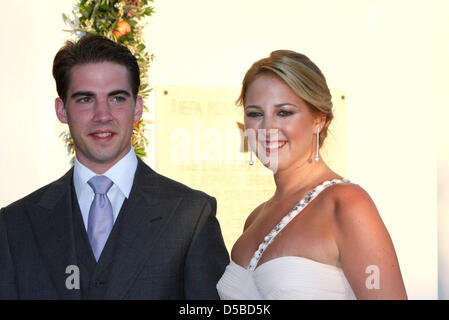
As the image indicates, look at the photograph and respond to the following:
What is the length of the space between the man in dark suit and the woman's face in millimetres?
315

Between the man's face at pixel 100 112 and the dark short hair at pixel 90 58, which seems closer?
the man's face at pixel 100 112

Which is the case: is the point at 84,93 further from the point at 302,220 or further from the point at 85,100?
the point at 302,220

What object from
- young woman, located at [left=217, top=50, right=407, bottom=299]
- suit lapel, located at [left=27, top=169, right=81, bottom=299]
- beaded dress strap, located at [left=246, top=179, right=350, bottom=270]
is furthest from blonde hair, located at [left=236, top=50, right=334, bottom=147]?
suit lapel, located at [left=27, top=169, right=81, bottom=299]

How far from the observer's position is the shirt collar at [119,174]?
91.6 inches

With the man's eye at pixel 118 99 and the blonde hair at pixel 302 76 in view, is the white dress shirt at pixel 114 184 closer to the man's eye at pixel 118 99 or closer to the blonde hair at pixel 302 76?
the man's eye at pixel 118 99

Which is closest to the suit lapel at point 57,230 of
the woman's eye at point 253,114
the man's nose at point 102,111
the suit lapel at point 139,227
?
the suit lapel at point 139,227

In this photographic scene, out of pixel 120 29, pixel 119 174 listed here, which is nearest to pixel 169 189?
pixel 119 174

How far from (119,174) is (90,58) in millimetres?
455

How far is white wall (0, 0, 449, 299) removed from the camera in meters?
4.76

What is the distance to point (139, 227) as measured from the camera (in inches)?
88.4

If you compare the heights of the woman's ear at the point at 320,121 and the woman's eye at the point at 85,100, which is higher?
the woman's eye at the point at 85,100

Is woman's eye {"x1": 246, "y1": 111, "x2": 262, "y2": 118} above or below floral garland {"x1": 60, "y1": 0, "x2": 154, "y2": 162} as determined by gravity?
below

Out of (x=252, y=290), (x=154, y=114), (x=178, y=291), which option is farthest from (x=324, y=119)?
(x=154, y=114)

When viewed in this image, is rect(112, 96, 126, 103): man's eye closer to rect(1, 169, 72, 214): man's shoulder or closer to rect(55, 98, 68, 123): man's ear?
rect(55, 98, 68, 123): man's ear
